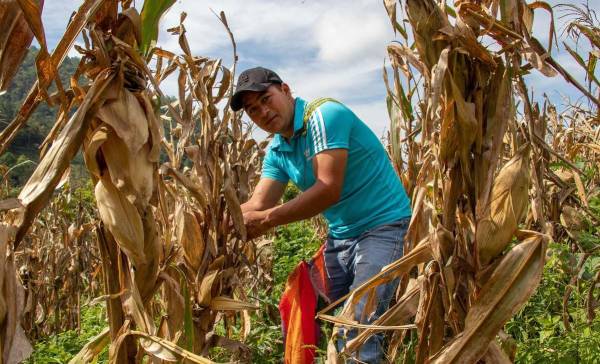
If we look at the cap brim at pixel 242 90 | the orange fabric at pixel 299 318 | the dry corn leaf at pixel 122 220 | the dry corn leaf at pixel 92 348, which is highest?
the cap brim at pixel 242 90

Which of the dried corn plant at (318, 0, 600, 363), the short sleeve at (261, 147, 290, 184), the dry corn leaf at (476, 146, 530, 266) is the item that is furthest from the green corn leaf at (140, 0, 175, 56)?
the short sleeve at (261, 147, 290, 184)

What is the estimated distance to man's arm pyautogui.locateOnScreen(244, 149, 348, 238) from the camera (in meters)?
2.39

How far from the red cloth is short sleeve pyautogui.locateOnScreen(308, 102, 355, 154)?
1.98 ft

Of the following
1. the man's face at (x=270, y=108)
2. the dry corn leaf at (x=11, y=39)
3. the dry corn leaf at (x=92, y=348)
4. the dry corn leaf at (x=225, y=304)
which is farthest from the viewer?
the man's face at (x=270, y=108)

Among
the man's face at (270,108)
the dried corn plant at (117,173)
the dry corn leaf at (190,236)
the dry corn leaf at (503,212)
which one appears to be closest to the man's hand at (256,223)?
the dry corn leaf at (190,236)

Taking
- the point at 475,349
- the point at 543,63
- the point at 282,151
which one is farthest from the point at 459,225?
the point at 282,151

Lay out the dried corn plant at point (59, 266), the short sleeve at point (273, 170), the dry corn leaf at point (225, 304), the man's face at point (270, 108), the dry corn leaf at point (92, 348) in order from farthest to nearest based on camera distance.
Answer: the dried corn plant at point (59, 266), the short sleeve at point (273, 170), the man's face at point (270, 108), the dry corn leaf at point (225, 304), the dry corn leaf at point (92, 348)

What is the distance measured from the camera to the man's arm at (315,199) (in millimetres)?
2393

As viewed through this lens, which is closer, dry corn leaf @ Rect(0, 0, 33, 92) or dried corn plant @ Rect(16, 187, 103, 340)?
dry corn leaf @ Rect(0, 0, 33, 92)

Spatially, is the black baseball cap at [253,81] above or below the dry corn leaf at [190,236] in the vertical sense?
above

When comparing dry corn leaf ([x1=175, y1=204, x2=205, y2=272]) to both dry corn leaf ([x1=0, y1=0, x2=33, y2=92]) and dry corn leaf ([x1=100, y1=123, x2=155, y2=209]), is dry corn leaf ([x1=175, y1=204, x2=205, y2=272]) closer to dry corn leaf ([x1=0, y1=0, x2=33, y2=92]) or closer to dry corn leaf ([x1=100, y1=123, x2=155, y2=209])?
dry corn leaf ([x1=100, y1=123, x2=155, y2=209])

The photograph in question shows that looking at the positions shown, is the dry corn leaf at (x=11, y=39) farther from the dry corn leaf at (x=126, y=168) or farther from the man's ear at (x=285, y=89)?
the man's ear at (x=285, y=89)

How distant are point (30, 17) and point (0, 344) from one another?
1.70 ft

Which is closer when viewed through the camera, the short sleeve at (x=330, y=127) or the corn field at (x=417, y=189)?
the corn field at (x=417, y=189)
